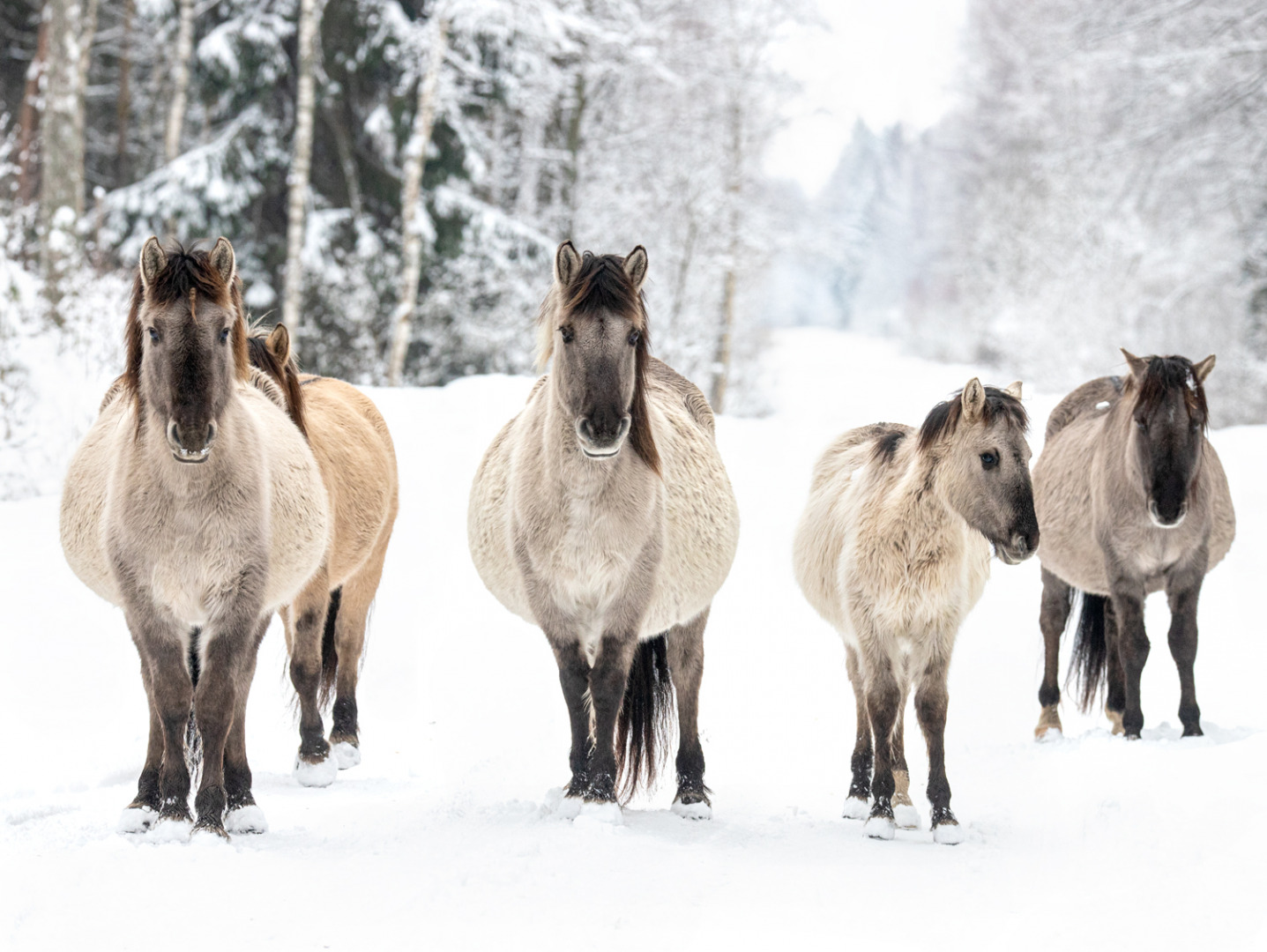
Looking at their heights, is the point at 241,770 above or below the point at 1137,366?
below

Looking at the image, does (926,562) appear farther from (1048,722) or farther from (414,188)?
(414,188)

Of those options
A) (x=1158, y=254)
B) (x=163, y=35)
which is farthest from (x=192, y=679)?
(x=1158, y=254)

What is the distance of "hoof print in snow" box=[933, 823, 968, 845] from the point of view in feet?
15.2

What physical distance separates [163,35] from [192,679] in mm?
16853

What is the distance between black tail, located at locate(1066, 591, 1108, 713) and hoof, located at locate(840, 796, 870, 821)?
8.86 feet

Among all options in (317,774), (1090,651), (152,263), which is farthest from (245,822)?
(1090,651)

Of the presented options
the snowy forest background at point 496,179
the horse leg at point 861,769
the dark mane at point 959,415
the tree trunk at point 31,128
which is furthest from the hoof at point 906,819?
the tree trunk at point 31,128

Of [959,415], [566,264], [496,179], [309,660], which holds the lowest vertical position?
[309,660]

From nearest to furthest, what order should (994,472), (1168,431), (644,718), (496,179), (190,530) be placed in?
1. (190,530)
2. (994,472)
3. (644,718)
4. (1168,431)
5. (496,179)

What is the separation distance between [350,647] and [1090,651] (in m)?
4.55

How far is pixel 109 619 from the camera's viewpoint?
304 inches

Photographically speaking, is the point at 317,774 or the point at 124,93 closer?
the point at 317,774

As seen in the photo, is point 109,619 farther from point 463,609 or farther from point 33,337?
point 33,337

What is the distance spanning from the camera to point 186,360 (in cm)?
388
